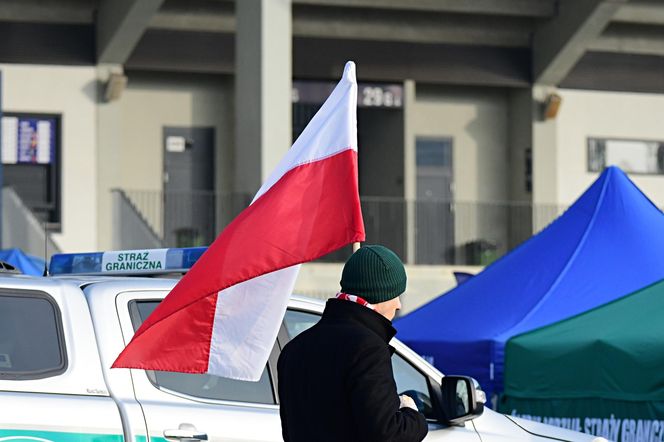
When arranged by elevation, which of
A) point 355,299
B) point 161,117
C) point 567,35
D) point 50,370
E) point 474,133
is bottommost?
point 50,370

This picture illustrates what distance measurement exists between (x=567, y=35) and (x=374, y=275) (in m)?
23.3

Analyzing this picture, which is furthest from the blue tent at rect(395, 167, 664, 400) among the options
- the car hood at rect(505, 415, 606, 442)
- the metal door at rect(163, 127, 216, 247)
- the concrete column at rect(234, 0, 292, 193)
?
the metal door at rect(163, 127, 216, 247)

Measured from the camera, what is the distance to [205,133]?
2673 cm

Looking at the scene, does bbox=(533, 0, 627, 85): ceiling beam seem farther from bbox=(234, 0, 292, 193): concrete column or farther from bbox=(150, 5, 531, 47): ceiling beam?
bbox=(234, 0, 292, 193): concrete column

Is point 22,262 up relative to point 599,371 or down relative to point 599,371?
up

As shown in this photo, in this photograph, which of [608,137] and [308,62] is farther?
[608,137]

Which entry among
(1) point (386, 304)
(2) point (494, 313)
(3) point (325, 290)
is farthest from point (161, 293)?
(3) point (325, 290)

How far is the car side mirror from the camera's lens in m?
5.58

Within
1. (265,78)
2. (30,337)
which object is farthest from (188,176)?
(30,337)

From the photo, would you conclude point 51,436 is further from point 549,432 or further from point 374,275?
point 549,432

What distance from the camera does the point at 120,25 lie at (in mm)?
23875

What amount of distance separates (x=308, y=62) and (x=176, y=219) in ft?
13.4

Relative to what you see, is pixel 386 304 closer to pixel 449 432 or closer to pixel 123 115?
pixel 449 432

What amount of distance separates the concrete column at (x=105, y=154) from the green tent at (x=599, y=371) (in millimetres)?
16599
